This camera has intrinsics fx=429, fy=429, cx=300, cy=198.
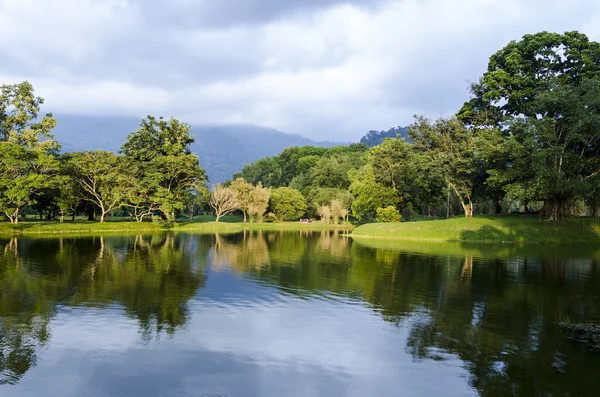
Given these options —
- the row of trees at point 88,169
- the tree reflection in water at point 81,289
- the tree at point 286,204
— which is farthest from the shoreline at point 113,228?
the tree reflection in water at point 81,289

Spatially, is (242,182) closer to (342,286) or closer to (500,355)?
(342,286)

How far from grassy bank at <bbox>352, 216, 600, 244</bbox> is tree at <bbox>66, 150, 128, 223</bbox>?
130 ft

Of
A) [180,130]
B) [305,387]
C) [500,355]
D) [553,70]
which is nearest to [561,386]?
[500,355]

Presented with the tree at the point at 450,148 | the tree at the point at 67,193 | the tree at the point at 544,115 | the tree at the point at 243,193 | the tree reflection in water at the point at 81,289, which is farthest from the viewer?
the tree at the point at 243,193

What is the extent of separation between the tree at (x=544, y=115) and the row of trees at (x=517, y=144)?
111 mm

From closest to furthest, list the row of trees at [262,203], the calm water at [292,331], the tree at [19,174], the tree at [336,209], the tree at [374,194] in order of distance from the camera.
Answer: the calm water at [292,331]
the tree at [19,174]
the tree at [374,194]
the row of trees at [262,203]
the tree at [336,209]

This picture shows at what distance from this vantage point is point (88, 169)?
6197 cm

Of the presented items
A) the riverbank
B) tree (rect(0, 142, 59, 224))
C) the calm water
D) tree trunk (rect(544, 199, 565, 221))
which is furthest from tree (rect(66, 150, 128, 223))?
tree trunk (rect(544, 199, 565, 221))

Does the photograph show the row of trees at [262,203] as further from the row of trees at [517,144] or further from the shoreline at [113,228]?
the row of trees at [517,144]

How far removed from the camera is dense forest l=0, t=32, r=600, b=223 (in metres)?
44.4

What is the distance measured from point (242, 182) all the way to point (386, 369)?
77.8 meters

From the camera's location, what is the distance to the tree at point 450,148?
53353 millimetres

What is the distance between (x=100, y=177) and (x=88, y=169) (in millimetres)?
1944

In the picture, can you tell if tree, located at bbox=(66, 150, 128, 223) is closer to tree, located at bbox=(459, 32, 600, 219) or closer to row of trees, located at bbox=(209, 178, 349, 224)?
row of trees, located at bbox=(209, 178, 349, 224)
